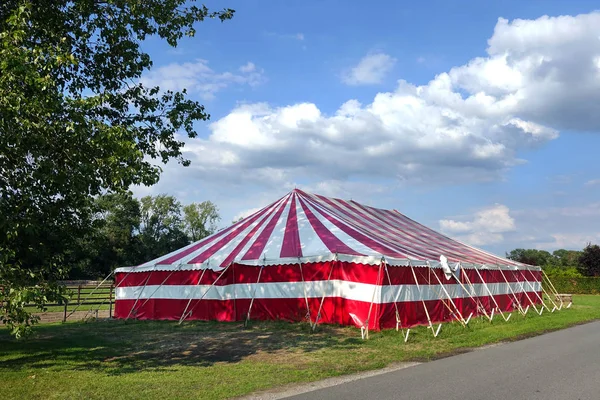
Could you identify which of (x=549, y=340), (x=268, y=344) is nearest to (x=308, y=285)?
(x=268, y=344)

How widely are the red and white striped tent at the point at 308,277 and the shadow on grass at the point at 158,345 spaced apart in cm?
77

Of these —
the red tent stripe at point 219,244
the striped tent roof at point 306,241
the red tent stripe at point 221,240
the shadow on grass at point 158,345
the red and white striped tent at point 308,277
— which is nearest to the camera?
the shadow on grass at point 158,345

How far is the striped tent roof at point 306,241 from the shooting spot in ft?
39.3

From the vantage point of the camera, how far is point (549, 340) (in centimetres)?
974

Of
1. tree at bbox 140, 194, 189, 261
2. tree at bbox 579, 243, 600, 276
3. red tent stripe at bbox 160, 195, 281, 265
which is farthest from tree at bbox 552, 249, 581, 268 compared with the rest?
red tent stripe at bbox 160, 195, 281, 265

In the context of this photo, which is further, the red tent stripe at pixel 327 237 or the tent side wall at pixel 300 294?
the red tent stripe at pixel 327 237

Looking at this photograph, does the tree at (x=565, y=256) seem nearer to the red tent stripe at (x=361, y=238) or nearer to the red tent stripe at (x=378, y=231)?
the red tent stripe at (x=378, y=231)

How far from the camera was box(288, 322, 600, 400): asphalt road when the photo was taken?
525cm

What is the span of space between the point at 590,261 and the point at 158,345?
38277mm

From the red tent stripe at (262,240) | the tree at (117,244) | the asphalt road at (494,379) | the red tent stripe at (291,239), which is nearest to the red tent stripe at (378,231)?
the red tent stripe at (291,239)

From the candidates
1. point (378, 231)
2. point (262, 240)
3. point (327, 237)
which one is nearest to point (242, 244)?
point (262, 240)

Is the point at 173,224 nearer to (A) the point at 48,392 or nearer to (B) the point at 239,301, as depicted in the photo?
(B) the point at 239,301

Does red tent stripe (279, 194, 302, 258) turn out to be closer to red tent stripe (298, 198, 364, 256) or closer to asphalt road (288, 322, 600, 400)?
red tent stripe (298, 198, 364, 256)

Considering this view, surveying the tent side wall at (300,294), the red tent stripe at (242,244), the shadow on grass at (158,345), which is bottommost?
the shadow on grass at (158,345)
